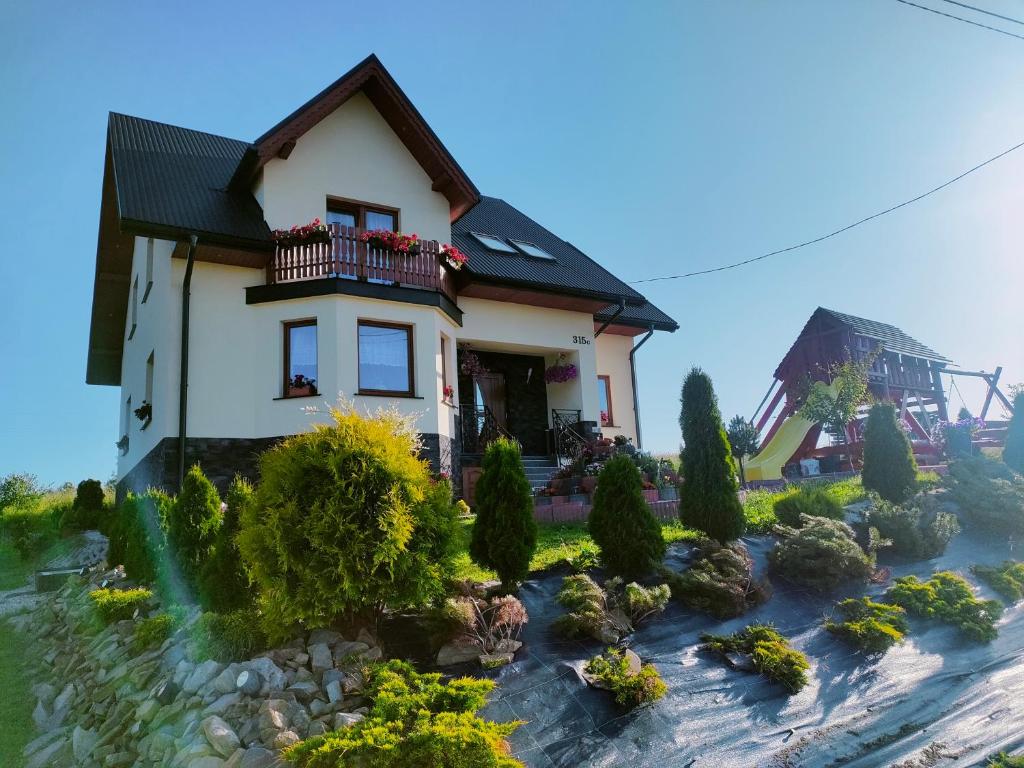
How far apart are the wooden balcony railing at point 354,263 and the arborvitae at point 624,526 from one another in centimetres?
639

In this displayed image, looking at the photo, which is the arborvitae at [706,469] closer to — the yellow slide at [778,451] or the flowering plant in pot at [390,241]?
the flowering plant in pot at [390,241]

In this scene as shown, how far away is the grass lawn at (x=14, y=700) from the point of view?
180 inches

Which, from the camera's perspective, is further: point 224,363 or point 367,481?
point 224,363

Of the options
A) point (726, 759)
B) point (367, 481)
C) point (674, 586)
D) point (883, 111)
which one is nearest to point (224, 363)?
point (367, 481)

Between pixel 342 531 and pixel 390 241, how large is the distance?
25.9 ft

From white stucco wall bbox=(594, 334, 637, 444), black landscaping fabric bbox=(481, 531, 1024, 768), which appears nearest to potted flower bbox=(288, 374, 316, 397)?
black landscaping fabric bbox=(481, 531, 1024, 768)

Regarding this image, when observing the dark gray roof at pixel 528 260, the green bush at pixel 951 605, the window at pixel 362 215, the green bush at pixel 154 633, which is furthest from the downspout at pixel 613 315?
the green bush at pixel 154 633

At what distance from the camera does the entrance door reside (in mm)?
14508

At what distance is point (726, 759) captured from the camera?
379cm

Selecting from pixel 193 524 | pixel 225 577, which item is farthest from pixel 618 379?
pixel 225 577

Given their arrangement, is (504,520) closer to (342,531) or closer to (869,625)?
(342,531)

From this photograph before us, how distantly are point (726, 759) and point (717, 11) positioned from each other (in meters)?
8.99

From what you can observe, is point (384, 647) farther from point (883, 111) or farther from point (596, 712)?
point (883, 111)

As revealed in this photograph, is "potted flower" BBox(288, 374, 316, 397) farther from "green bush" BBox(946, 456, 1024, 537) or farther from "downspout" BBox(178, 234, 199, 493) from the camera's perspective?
"green bush" BBox(946, 456, 1024, 537)
